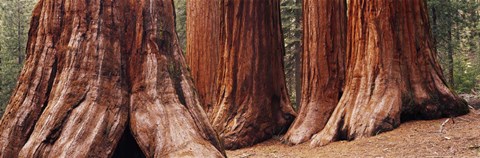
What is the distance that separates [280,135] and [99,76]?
6.15 m

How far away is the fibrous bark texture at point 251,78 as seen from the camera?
395 inches

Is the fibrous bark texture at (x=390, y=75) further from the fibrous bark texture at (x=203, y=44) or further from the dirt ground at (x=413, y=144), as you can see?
the fibrous bark texture at (x=203, y=44)

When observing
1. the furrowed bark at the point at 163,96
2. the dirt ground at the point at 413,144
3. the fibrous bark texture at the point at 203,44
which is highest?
the fibrous bark texture at the point at 203,44

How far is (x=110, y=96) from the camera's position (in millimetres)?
4465

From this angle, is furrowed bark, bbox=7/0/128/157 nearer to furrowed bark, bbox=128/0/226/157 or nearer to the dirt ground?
furrowed bark, bbox=128/0/226/157

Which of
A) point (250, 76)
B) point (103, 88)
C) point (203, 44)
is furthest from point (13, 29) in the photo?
point (103, 88)

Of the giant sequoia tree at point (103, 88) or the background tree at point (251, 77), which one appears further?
Answer: the background tree at point (251, 77)

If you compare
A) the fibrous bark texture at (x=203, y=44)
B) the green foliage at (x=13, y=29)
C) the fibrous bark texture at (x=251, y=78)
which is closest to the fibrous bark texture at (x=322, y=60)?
the fibrous bark texture at (x=251, y=78)

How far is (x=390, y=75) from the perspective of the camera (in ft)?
26.6

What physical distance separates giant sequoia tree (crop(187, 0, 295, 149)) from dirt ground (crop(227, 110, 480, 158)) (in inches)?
44.7

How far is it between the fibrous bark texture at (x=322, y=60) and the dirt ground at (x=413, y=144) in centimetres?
97

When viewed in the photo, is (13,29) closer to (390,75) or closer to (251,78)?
(251,78)

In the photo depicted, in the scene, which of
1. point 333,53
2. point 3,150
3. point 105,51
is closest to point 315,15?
point 333,53

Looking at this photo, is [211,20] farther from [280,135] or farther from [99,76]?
[99,76]
